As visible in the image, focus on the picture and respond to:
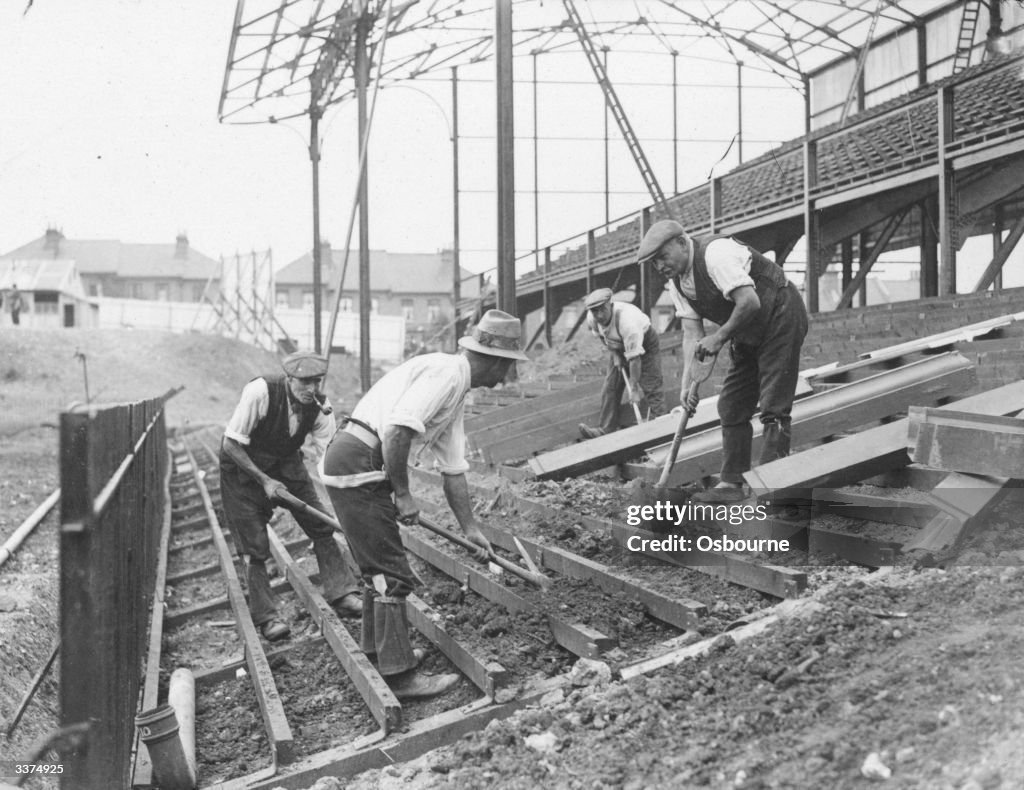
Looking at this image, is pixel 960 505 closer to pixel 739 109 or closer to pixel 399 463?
pixel 399 463

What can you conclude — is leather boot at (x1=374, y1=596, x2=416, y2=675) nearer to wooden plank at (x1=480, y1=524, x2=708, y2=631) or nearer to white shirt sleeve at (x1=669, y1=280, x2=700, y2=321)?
wooden plank at (x1=480, y1=524, x2=708, y2=631)

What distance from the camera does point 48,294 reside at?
153 feet

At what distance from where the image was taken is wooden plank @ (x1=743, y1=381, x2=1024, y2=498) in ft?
14.6

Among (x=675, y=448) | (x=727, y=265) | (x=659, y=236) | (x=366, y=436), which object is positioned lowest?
(x=675, y=448)

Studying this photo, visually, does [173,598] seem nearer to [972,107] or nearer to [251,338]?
[972,107]

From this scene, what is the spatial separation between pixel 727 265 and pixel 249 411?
296cm

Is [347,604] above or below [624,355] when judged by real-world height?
below

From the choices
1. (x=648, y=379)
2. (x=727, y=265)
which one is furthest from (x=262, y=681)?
(x=648, y=379)

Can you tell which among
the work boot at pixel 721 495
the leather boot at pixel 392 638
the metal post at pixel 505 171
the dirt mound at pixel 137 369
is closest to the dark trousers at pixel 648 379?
the metal post at pixel 505 171

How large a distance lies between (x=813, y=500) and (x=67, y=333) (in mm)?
37355

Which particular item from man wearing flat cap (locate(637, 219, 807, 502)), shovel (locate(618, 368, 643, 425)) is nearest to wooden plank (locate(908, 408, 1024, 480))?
man wearing flat cap (locate(637, 219, 807, 502))

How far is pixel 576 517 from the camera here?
6.28 meters

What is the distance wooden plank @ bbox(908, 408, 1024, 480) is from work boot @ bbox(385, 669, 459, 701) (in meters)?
2.25

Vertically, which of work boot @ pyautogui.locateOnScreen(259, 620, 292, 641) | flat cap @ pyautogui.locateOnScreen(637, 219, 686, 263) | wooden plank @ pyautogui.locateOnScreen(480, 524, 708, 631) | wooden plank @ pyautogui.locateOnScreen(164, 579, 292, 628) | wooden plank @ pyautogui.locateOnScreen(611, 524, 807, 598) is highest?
flat cap @ pyautogui.locateOnScreen(637, 219, 686, 263)
